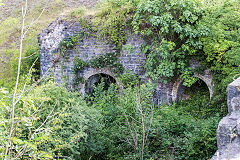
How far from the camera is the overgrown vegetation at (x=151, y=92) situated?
19.3 feet

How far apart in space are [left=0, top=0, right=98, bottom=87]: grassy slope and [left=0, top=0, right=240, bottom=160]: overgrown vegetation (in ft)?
10.1

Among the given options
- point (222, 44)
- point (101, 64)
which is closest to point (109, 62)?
point (101, 64)

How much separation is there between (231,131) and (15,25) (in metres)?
14.2

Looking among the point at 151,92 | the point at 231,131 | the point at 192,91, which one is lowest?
the point at 231,131

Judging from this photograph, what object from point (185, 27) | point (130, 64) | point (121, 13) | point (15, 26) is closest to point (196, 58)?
point (185, 27)

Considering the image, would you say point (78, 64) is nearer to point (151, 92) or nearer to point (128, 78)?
point (128, 78)

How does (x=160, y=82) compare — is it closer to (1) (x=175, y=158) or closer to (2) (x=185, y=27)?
(2) (x=185, y=27)

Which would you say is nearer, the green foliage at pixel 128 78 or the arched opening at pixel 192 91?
the arched opening at pixel 192 91

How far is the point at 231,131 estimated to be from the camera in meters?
3.70

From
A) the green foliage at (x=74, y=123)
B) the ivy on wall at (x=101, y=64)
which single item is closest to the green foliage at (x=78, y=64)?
the ivy on wall at (x=101, y=64)

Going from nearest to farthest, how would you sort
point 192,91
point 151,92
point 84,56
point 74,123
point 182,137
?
point 74,123 → point 182,137 → point 151,92 → point 192,91 → point 84,56

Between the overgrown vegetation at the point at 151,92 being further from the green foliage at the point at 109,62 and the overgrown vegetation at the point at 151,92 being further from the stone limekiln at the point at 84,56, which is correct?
the stone limekiln at the point at 84,56

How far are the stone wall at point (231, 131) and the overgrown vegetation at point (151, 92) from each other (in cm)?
158

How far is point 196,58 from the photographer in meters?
8.37
